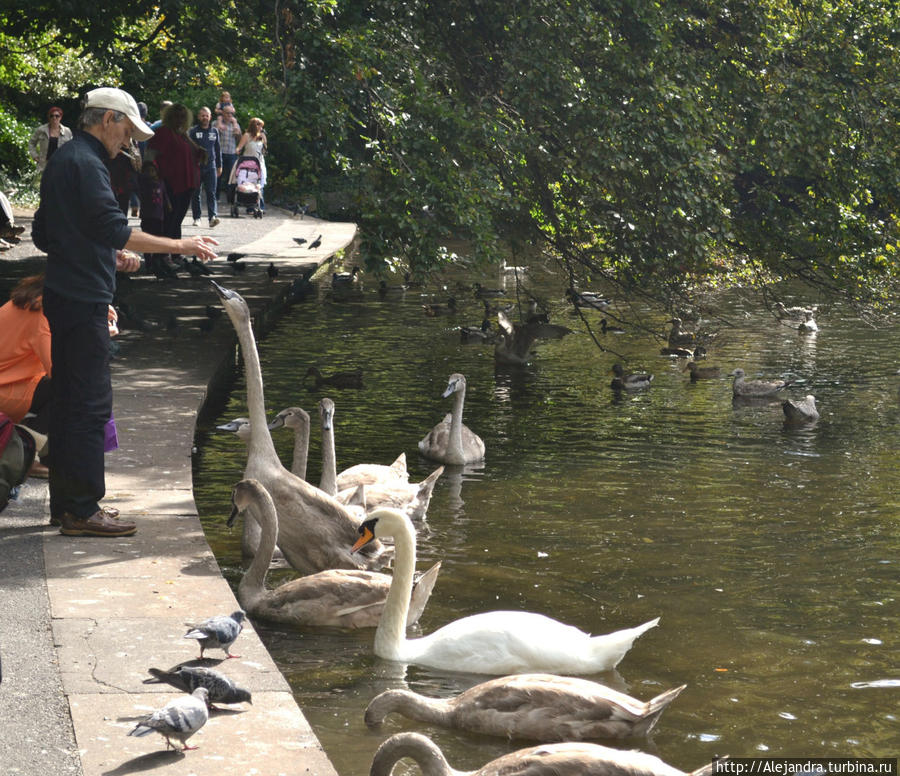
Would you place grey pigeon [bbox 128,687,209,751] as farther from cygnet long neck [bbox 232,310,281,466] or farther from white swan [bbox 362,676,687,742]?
→ cygnet long neck [bbox 232,310,281,466]

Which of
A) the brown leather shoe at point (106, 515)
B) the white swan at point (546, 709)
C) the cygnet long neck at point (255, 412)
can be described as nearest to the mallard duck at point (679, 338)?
the cygnet long neck at point (255, 412)

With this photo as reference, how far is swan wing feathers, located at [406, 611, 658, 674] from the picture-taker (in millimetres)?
6730

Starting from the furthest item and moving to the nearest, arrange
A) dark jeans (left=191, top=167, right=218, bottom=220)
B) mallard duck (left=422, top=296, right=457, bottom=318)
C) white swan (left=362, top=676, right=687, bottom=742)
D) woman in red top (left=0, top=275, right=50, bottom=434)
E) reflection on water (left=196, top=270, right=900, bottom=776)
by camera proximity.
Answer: dark jeans (left=191, top=167, right=218, bottom=220) → mallard duck (left=422, top=296, right=457, bottom=318) → woman in red top (left=0, top=275, right=50, bottom=434) → reflection on water (left=196, top=270, right=900, bottom=776) → white swan (left=362, top=676, right=687, bottom=742)

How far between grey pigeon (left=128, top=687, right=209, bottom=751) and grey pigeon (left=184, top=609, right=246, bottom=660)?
79 cm

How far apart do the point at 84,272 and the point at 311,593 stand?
2135 mm

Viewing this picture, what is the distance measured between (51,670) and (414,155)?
28.1 feet

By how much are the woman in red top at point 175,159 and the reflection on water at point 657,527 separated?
2283 mm

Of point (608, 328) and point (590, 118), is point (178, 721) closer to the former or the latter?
point (590, 118)

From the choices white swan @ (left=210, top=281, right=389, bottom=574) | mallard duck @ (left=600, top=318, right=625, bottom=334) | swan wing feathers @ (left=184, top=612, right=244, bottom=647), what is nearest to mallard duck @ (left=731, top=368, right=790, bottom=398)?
mallard duck @ (left=600, top=318, right=625, bottom=334)

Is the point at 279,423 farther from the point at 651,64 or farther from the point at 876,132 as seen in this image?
the point at 876,132

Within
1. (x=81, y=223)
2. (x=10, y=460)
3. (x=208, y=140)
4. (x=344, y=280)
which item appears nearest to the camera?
(x=81, y=223)

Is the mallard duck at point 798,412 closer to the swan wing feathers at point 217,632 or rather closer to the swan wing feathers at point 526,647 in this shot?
the swan wing feathers at point 526,647

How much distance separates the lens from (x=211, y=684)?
517 cm

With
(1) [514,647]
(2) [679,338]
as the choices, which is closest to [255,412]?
(1) [514,647]
